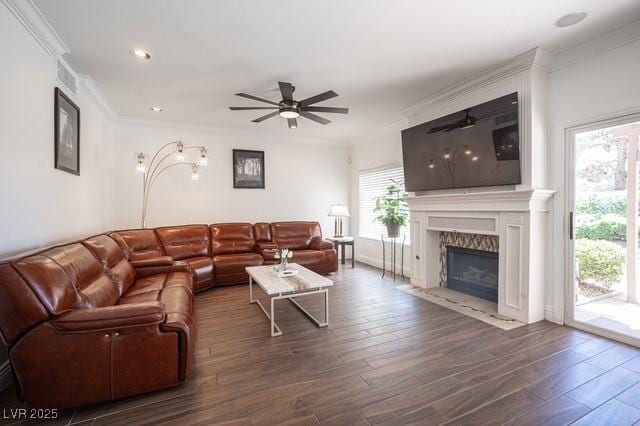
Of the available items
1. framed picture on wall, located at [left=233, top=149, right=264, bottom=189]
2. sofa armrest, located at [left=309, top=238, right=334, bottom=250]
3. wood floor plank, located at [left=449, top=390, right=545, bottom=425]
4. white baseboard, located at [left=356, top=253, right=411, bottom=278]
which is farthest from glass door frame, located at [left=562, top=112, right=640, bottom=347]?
framed picture on wall, located at [left=233, top=149, right=264, bottom=189]

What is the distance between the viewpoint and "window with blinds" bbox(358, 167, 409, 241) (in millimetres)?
5477

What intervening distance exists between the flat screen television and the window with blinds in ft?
3.43

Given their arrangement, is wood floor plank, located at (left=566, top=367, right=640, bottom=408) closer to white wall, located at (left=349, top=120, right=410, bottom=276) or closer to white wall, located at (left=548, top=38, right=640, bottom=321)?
white wall, located at (left=548, top=38, right=640, bottom=321)

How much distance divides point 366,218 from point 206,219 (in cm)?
331

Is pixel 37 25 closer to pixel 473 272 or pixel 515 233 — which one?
pixel 515 233

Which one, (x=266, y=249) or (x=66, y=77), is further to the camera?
(x=266, y=249)

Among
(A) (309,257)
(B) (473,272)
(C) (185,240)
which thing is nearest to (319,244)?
(A) (309,257)

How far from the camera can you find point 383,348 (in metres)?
2.56

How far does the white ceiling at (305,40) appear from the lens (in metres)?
2.24

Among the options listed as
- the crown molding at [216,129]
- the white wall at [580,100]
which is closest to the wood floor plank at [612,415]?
the white wall at [580,100]

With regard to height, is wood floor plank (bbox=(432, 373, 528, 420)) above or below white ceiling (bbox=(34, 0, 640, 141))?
below

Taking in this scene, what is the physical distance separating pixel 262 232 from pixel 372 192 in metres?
2.42

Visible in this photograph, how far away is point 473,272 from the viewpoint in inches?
157

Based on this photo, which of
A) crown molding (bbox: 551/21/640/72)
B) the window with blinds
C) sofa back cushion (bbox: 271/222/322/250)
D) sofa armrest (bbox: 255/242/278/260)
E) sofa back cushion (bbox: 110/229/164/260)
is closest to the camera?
crown molding (bbox: 551/21/640/72)
